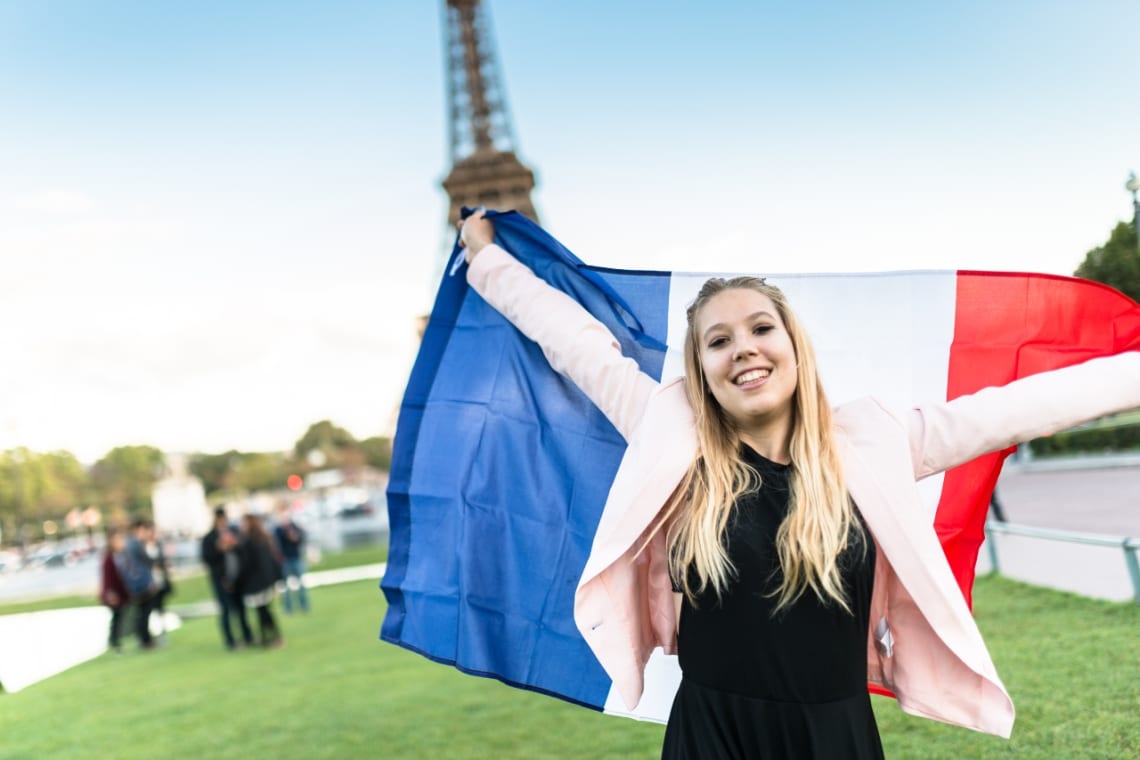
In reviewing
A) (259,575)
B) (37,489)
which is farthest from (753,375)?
(37,489)

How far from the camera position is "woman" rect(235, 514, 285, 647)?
12.2m

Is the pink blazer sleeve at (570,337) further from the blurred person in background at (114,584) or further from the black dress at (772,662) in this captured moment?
the blurred person in background at (114,584)

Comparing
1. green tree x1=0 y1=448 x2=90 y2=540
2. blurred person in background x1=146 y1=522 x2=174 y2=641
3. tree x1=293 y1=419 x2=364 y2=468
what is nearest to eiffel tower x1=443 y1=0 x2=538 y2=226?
blurred person in background x1=146 y1=522 x2=174 y2=641

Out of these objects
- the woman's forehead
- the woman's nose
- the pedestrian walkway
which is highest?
the woman's forehead

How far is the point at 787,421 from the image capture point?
236 cm

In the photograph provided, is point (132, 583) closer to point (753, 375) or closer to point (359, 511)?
point (753, 375)

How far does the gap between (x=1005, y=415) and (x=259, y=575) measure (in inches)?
448

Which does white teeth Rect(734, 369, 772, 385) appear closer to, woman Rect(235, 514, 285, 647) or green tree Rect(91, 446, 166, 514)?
woman Rect(235, 514, 285, 647)

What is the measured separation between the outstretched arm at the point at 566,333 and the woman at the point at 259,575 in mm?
9949

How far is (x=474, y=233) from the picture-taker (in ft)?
11.2

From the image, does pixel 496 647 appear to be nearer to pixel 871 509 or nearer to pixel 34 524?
pixel 871 509

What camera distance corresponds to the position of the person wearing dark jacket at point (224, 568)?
1214 cm

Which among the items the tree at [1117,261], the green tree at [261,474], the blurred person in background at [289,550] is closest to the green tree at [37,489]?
the green tree at [261,474]

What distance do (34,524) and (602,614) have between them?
104470 millimetres
